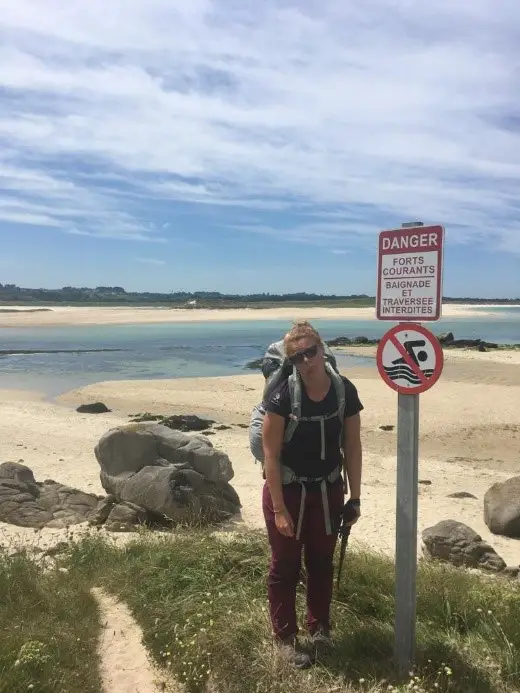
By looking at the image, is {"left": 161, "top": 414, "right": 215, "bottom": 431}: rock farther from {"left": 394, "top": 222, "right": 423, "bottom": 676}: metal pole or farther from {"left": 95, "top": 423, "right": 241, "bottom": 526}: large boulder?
{"left": 394, "top": 222, "right": 423, "bottom": 676}: metal pole

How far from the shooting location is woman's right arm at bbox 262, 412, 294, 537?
3.67 m

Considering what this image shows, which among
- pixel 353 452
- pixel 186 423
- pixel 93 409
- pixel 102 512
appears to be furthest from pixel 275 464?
pixel 93 409

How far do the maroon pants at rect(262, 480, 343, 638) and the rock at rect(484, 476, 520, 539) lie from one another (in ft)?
16.5

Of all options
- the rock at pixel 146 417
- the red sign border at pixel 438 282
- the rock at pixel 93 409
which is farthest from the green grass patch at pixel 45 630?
the rock at pixel 93 409

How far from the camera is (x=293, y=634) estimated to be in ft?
12.9

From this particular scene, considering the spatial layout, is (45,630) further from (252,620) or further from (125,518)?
(125,518)

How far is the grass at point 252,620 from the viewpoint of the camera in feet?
12.0

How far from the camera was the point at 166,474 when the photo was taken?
26.9 ft

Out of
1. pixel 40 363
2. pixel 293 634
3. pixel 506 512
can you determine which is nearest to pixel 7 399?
pixel 40 363

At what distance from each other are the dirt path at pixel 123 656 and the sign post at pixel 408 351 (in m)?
1.63

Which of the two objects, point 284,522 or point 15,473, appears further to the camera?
point 15,473

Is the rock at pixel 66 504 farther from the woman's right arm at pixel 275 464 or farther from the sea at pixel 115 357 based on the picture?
the sea at pixel 115 357

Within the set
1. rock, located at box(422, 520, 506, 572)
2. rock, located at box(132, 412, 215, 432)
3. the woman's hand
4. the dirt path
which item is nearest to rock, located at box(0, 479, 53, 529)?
the dirt path

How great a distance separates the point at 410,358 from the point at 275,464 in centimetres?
100
